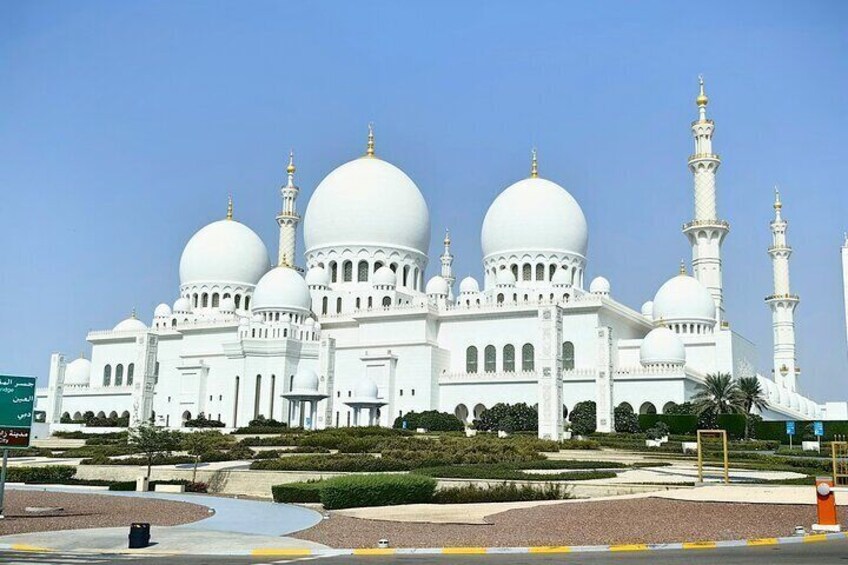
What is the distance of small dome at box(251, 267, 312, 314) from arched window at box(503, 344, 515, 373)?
15.4 meters

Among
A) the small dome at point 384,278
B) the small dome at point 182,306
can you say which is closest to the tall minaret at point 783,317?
the small dome at point 384,278

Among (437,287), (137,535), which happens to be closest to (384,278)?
(437,287)

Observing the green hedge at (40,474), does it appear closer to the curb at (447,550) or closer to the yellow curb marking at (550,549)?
the curb at (447,550)

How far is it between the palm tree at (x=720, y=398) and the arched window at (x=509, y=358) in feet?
41.8

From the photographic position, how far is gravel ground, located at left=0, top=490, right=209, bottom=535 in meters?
15.4

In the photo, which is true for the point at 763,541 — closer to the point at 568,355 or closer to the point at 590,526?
the point at 590,526

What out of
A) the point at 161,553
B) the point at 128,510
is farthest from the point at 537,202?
the point at 161,553

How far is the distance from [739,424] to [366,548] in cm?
4138

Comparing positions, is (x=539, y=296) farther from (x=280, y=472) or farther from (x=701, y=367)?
(x=280, y=472)

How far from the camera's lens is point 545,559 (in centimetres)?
1159

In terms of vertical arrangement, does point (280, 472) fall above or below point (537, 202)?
below

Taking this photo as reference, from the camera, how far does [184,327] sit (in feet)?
227

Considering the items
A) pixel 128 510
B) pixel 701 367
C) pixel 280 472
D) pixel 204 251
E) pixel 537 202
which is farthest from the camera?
pixel 204 251

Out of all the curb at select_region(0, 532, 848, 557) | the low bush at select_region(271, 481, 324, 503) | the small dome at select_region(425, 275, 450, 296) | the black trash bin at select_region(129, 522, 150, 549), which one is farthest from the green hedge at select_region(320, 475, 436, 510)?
the small dome at select_region(425, 275, 450, 296)
